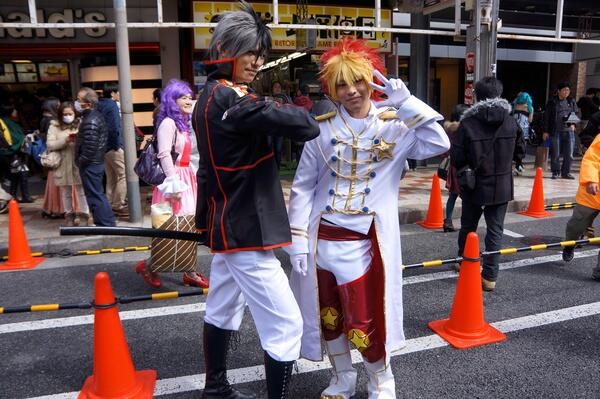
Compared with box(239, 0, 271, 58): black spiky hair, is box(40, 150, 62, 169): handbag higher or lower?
lower

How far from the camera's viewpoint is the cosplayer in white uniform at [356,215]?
249cm

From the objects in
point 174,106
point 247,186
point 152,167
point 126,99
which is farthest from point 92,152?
point 247,186

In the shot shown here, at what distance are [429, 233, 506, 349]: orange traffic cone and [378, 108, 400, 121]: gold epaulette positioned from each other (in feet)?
4.42

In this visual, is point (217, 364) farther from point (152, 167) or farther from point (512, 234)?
point (512, 234)

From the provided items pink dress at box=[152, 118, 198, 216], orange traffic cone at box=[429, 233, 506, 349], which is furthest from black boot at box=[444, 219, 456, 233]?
pink dress at box=[152, 118, 198, 216]

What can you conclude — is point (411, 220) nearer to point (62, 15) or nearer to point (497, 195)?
point (497, 195)

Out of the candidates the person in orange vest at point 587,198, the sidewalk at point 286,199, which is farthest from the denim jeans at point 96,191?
the person in orange vest at point 587,198

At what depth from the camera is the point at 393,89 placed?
2410mm

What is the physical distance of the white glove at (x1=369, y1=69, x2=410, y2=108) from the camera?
2396 mm

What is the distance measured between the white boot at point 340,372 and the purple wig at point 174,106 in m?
2.40

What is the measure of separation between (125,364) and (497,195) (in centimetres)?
318

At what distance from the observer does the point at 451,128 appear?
617cm

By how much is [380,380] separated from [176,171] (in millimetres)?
2522

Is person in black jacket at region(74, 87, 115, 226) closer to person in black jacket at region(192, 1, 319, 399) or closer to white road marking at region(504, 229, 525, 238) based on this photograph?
person in black jacket at region(192, 1, 319, 399)
